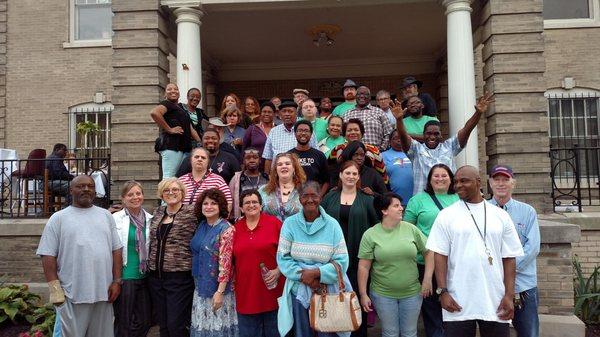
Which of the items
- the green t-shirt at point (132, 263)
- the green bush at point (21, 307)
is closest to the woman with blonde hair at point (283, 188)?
the green t-shirt at point (132, 263)

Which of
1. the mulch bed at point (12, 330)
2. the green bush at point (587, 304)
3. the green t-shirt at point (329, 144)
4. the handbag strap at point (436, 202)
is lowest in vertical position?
the mulch bed at point (12, 330)

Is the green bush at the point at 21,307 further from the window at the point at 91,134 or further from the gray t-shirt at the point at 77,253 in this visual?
the window at the point at 91,134

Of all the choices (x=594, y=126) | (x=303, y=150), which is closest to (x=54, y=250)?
(x=303, y=150)

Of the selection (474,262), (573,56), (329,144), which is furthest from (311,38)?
(474,262)

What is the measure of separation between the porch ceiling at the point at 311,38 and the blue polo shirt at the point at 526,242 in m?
5.67

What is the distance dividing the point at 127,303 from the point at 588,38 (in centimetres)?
1429

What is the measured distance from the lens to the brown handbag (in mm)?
3992

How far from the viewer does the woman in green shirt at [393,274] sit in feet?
14.1

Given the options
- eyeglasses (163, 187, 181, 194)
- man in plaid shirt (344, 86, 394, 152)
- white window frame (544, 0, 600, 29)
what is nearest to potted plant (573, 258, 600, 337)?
man in plaid shirt (344, 86, 394, 152)

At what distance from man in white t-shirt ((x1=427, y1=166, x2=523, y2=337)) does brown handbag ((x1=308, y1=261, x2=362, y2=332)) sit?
743 mm

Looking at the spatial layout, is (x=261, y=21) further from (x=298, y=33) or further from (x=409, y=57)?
(x=409, y=57)

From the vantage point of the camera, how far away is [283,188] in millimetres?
4797

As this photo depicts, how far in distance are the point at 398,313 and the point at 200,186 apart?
7.40 feet

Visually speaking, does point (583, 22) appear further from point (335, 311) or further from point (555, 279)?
point (335, 311)
